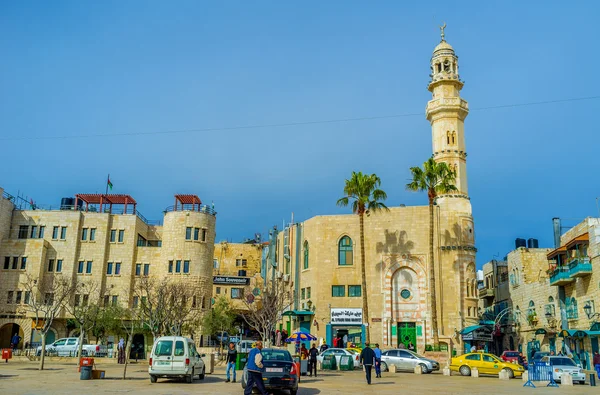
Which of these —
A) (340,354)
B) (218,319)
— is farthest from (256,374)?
(218,319)

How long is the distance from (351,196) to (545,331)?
57.9ft

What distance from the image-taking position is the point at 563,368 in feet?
83.9

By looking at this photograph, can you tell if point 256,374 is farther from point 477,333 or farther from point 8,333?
point 8,333

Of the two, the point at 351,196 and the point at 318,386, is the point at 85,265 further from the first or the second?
the point at 318,386

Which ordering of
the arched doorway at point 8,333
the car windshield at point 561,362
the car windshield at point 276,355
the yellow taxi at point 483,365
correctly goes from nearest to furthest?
the car windshield at point 276,355 → the car windshield at point 561,362 → the yellow taxi at point 483,365 → the arched doorway at point 8,333

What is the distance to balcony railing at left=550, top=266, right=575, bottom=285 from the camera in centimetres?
3694

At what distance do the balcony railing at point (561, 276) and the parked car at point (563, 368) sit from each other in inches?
454

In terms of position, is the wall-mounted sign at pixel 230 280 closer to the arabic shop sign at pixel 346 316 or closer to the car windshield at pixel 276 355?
the arabic shop sign at pixel 346 316

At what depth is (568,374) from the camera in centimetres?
2353

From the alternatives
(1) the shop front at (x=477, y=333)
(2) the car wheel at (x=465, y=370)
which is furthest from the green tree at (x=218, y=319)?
(2) the car wheel at (x=465, y=370)

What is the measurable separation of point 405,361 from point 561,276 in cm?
1383

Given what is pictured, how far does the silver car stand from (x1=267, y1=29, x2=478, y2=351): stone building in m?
12.1

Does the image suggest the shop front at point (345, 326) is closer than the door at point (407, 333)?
No

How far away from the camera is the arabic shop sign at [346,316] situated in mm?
45094
